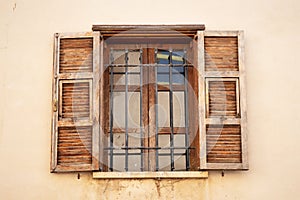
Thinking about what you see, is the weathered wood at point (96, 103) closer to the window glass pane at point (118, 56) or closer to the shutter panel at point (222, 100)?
the window glass pane at point (118, 56)

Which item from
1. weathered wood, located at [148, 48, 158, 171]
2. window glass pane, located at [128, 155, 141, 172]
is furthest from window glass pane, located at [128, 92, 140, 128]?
window glass pane, located at [128, 155, 141, 172]

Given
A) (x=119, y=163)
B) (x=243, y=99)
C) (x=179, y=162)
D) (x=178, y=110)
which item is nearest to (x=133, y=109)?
(x=178, y=110)

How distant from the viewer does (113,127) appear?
6.16m

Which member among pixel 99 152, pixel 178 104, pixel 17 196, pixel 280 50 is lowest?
pixel 17 196

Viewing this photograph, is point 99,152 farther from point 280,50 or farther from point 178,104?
point 280,50

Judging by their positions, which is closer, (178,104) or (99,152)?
(99,152)

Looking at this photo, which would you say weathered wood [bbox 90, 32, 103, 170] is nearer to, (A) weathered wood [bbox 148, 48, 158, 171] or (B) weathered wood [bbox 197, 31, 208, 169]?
(A) weathered wood [bbox 148, 48, 158, 171]

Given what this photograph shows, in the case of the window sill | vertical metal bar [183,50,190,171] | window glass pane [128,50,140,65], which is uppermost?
window glass pane [128,50,140,65]

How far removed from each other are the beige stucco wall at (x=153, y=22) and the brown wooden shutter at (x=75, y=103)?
0.16m

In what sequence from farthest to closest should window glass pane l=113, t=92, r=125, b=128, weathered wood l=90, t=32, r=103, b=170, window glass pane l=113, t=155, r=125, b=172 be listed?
1. window glass pane l=113, t=92, r=125, b=128
2. window glass pane l=113, t=155, r=125, b=172
3. weathered wood l=90, t=32, r=103, b=170

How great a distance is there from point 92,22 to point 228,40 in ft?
4.57

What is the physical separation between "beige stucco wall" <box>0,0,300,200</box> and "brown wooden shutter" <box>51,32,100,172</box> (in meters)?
0.16

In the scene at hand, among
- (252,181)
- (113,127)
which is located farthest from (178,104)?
(252,181)

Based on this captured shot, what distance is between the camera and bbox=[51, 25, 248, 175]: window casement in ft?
19.3
